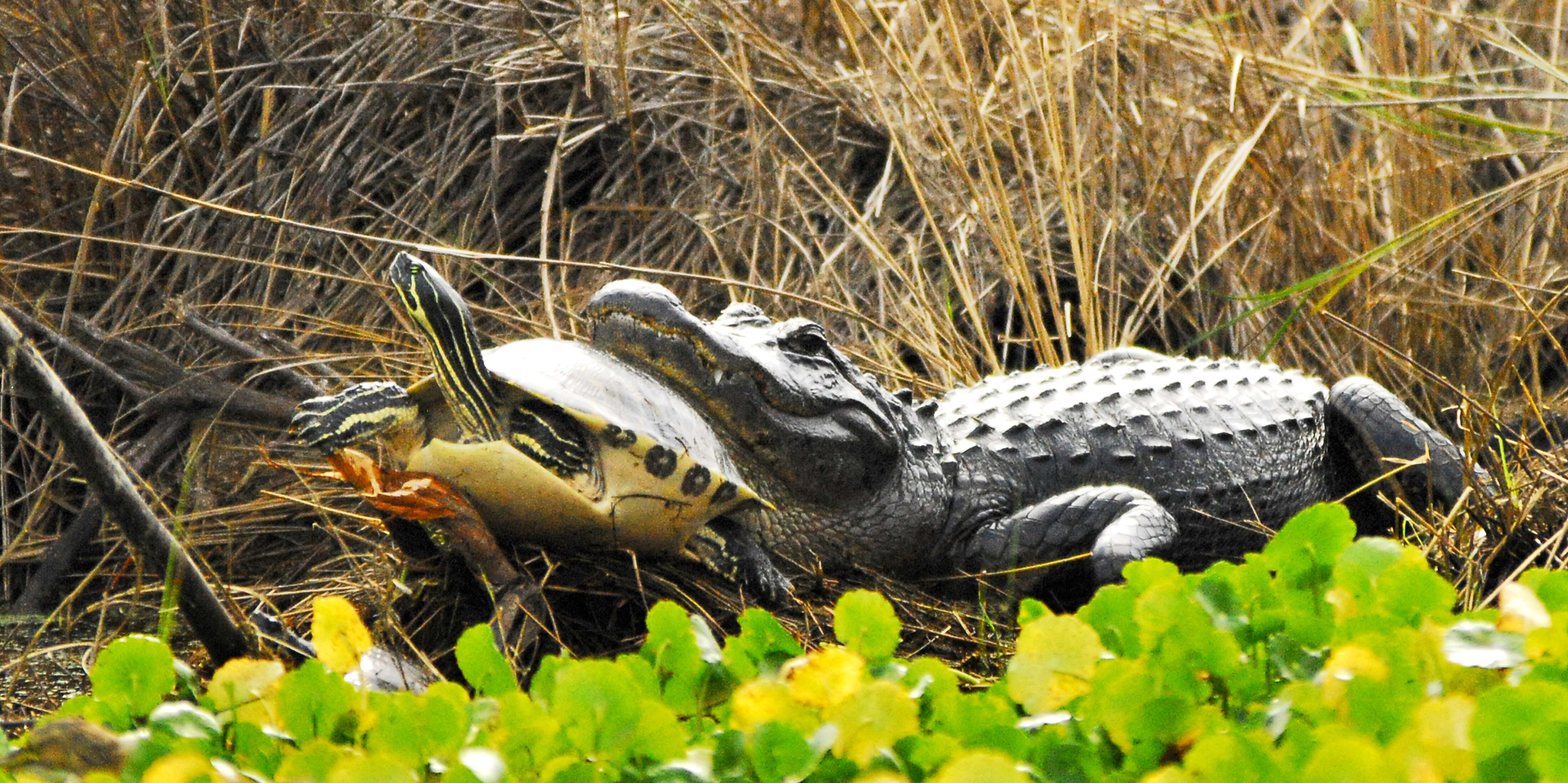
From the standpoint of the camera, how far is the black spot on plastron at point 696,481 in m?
1.95

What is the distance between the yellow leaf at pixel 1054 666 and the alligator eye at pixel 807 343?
108cm

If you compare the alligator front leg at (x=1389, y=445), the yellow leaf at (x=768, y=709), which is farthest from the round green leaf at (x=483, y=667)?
the alligator front leg at (x=1389, y=445)

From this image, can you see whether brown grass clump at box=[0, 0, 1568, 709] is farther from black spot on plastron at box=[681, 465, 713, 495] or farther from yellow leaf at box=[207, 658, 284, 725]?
yellow leaf at box=[207, 658, 284, 725]

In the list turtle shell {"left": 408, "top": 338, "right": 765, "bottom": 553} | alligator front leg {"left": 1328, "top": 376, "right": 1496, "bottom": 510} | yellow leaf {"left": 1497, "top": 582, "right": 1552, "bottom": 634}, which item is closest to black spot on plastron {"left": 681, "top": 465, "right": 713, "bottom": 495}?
turtle shell {"left": 408, "top": 338, "right": 765, "bottom": 553}

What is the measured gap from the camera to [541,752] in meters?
1.05

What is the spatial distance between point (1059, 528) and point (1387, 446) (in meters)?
0.79

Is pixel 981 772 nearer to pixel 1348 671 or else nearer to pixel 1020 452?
pixel 1348 671

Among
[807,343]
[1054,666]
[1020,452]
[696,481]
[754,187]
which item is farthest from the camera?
[754,187]

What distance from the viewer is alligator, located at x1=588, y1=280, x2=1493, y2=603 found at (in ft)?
6.95

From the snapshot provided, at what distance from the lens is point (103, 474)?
4.25 ft

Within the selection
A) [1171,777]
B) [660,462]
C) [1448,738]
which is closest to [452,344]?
[660,462]

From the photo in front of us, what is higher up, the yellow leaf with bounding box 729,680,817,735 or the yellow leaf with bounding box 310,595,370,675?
the yellow leaf with bounding box 729,680,817,735

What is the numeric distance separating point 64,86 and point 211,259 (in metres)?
0.73

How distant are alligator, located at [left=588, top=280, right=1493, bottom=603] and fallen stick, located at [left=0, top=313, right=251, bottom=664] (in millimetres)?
826
